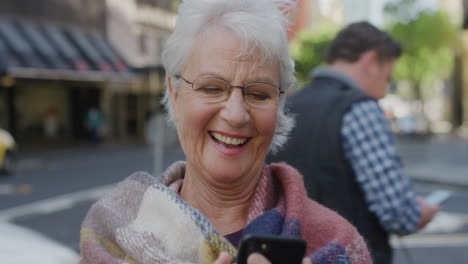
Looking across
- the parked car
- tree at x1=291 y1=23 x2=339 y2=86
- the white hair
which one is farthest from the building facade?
the white hair

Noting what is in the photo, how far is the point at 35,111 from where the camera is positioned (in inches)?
1032

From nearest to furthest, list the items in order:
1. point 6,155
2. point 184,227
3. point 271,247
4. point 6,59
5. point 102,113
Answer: point 271,247, point 184,227, point 6,155, point 6,59, point 102,113

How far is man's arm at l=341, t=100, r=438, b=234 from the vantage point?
8.93 ft

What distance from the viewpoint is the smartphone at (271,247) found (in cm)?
124

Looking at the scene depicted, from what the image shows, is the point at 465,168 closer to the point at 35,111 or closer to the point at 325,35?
the point at 35,111

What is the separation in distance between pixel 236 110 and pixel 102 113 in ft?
95.6

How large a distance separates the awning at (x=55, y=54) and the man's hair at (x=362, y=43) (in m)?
20.3

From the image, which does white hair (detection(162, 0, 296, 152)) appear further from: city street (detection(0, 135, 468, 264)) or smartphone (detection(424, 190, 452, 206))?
city street (detection(0, 135, 468, 264))

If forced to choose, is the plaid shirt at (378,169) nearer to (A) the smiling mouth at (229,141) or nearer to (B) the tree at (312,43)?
(A) the smiling mouth at (229,141)

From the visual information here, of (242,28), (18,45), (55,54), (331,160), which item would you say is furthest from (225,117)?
(55,54)

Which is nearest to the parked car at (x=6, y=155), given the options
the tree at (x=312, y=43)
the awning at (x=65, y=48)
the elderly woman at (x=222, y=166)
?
the awning at (x=65, y=48)

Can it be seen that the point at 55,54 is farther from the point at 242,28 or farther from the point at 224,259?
the point at 224,259

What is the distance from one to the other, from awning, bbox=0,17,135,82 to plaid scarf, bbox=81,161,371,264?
21.4 m

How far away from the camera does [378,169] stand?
8.96ft
